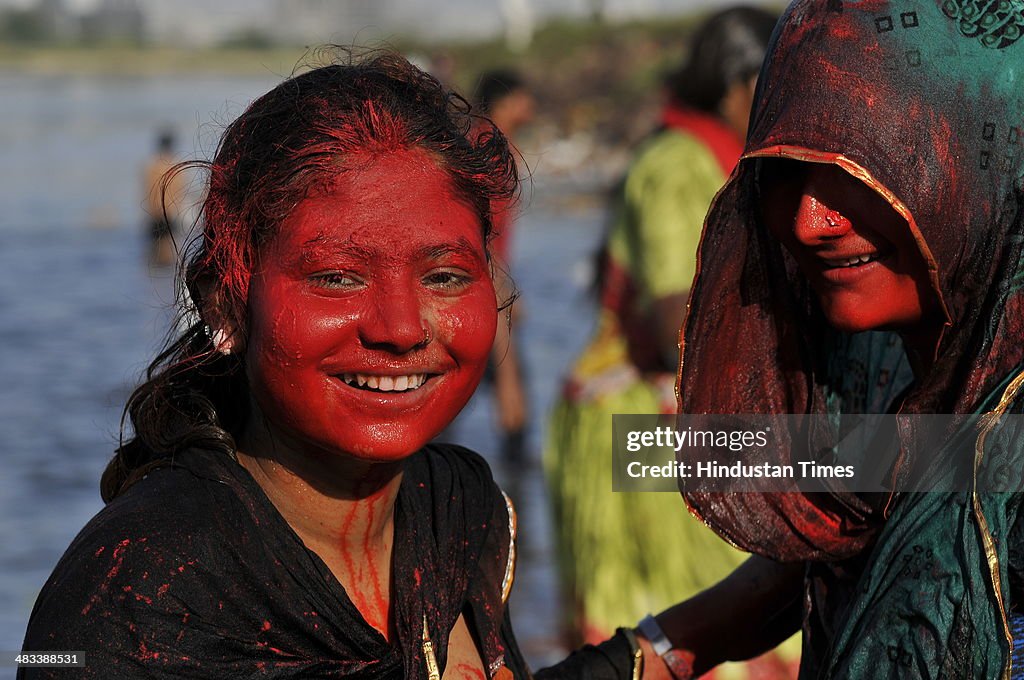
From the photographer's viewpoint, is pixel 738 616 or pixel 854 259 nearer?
pixel 854 259

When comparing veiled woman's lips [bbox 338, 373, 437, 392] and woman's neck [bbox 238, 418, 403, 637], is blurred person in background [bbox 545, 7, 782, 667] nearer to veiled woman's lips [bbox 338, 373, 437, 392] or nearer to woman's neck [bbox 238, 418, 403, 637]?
woman's neck [bbox 238, 418, 403, 637]

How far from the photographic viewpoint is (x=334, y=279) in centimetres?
190

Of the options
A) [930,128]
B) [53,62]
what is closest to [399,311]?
[930,128]

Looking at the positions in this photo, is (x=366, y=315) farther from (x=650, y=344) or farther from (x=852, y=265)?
(x=650, y=344)

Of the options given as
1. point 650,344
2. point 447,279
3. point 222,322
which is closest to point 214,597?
point 222,322

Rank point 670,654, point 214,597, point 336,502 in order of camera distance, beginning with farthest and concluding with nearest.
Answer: point 670,654 < point 336,502 < point 214,597

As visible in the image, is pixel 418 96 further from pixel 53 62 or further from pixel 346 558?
pixel 53 62

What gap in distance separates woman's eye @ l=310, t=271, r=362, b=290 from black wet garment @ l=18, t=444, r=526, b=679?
0.95 ft

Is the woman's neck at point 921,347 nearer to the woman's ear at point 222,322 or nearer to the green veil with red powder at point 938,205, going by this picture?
the green veil with red powder at point 938,205

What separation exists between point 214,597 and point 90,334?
11250 mm

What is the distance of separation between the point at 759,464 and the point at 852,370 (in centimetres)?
21

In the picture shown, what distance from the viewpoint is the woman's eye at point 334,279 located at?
74.4 inches

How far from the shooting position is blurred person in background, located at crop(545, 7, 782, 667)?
4316mm

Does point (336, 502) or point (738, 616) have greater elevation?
point (336, 502)
